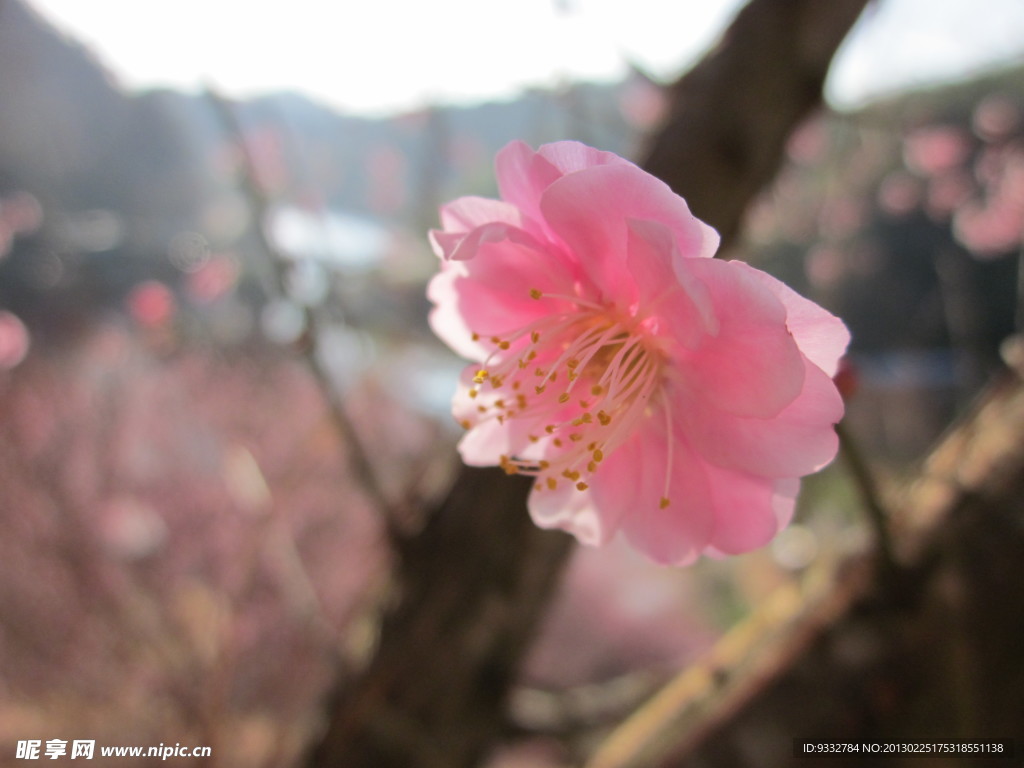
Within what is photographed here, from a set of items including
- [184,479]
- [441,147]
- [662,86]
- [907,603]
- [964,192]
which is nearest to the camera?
[907,603]

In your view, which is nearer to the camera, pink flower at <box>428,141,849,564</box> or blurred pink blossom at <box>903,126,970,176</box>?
pink flower at <box>428,141,849,564</box>

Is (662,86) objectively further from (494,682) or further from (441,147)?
→ (494,682)

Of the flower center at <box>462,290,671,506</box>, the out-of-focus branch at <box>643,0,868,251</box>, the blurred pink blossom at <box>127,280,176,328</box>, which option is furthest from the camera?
the blurred pink blossom at <box>127,280,176,328</box>

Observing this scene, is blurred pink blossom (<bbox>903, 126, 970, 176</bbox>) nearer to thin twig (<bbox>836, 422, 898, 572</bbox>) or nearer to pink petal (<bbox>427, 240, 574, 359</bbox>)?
thin twig (<bbox>836, 422, 898, 572</bbox>)

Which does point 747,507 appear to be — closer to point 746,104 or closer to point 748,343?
point 748,343

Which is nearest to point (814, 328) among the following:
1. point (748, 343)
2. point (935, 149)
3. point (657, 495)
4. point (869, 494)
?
point (748, 343)

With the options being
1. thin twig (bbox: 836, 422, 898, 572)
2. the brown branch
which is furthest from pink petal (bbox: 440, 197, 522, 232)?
the brown branch

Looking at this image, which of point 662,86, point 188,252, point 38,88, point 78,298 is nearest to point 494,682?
point 662,86
